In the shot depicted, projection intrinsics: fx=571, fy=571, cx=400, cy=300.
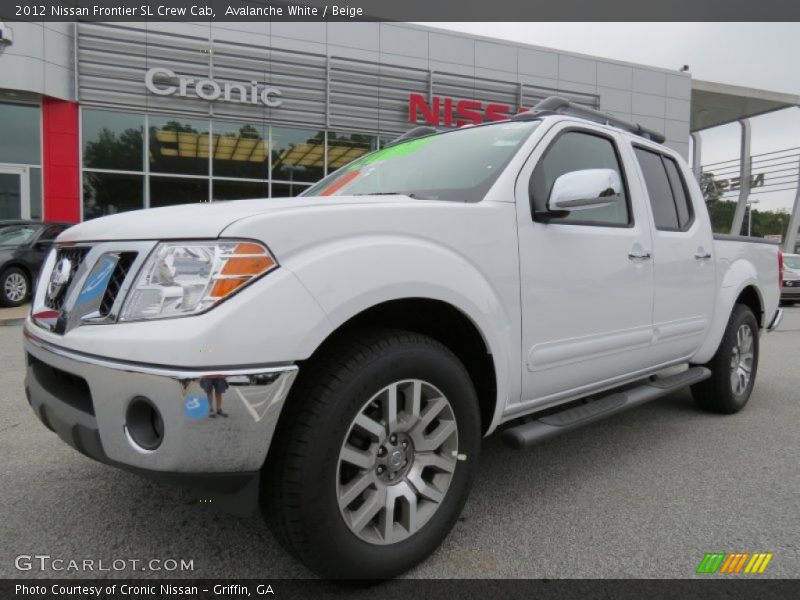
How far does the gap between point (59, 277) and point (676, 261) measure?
3133 millimetres

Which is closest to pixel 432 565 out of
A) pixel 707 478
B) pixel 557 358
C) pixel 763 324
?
pixel 557 358

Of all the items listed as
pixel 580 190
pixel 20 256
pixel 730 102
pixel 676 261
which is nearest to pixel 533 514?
pixel 580 190

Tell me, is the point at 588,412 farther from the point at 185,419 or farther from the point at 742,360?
the point at 742,360

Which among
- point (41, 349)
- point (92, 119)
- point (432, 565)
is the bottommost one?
point (432, 565)

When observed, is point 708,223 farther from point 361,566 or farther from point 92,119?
point 92,119

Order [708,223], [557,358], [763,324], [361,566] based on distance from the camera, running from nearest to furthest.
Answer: [361,566], [557,358], [708,223], [763,324]

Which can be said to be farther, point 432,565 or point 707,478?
point 707,478

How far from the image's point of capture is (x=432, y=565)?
81.9 inches

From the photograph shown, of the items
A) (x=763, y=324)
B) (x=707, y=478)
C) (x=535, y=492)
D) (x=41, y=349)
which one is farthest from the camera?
(x=763, y=324)

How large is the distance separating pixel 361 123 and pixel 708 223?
13259 millimetres

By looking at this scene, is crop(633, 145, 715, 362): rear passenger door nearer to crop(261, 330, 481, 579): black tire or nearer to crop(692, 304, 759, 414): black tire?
crop(692, 304, 759, 414): black tire

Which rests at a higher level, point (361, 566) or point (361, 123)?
point (361, 123)

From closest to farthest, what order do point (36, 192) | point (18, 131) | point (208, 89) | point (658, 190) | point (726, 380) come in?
point (658, 190) → point (726, 380) → point (18, 131) → point (36, 192) → point (208, 89)

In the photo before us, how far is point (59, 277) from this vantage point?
7.08ft
